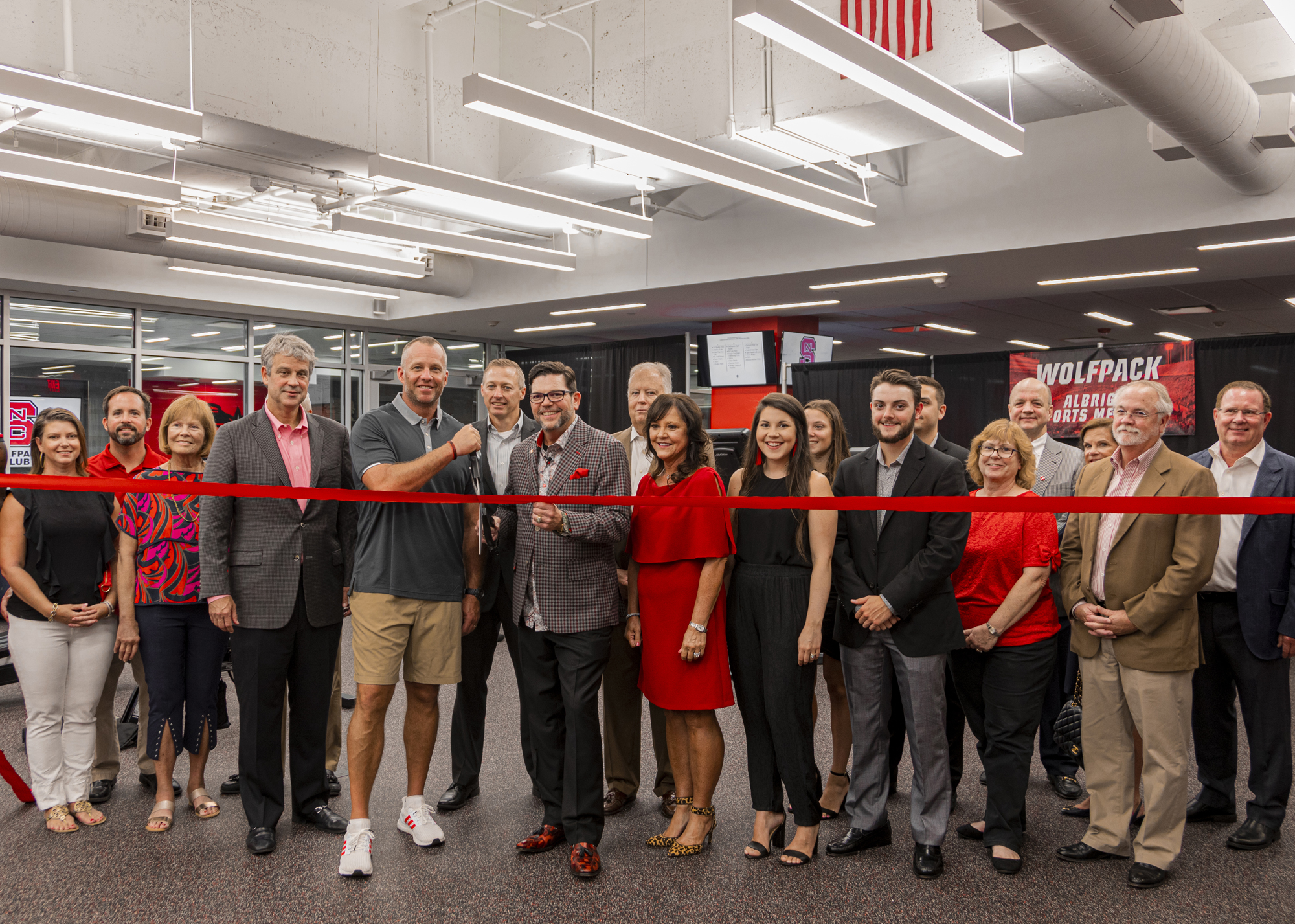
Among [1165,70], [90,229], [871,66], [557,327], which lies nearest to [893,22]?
[871,66]

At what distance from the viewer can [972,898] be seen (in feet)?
8.56

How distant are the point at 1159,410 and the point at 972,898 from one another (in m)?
1.55

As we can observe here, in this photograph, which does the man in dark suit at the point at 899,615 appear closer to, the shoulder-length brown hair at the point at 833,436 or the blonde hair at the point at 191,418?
the shoulder-length brown hair at the point at 833,436

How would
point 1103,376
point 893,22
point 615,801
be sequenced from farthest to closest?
point 1103,376 → point 893,22 → point 615,801

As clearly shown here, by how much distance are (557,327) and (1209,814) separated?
432 inches

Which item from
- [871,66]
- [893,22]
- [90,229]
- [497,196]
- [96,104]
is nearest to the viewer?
[871,66]

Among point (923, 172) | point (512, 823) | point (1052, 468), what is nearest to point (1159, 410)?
point (1052, 468)

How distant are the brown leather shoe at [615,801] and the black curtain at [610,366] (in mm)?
9901

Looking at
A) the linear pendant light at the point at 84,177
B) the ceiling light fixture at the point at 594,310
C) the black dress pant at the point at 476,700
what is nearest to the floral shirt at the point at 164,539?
the black dress pant at the point at 476,700

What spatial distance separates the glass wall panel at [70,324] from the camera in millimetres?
10133

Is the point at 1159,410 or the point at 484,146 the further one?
the point at 484,146

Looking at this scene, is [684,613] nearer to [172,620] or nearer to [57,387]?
[172,620]

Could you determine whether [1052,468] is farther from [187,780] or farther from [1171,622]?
[187,780]

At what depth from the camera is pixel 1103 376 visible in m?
7.56
